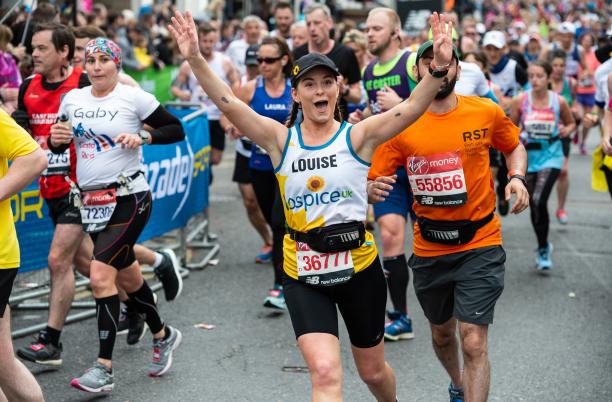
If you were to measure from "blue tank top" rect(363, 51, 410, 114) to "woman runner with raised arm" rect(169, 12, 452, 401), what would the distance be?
2.97 metres

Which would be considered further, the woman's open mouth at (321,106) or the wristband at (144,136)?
the wristband at (144,136)

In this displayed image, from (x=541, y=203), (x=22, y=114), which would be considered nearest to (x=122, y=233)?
(x=22, y=114)

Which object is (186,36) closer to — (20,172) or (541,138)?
(20,172)

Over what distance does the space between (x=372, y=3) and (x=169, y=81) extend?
1714 cm

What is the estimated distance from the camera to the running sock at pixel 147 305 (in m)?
6.83

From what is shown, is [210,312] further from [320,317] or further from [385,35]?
[320,317]

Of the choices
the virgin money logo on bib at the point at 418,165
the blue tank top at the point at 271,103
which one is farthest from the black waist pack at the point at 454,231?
the blue tank top at the point at 271,103

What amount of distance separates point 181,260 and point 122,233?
3420 mm

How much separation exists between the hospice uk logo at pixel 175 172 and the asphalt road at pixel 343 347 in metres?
0.80

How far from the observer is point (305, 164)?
189 inches

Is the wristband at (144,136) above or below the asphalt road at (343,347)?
above

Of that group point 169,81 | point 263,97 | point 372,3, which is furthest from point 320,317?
point 372,3

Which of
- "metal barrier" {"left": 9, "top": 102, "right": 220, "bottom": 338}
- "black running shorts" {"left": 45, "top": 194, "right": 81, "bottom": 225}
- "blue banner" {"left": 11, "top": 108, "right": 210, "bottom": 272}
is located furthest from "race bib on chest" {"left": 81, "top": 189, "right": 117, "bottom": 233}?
"metal barrier" {"left": 9, "top": 102, "right": 220, "bottom": 338}

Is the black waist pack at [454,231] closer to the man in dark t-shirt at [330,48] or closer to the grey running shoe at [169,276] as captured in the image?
the grey running shoe at [169,276]
